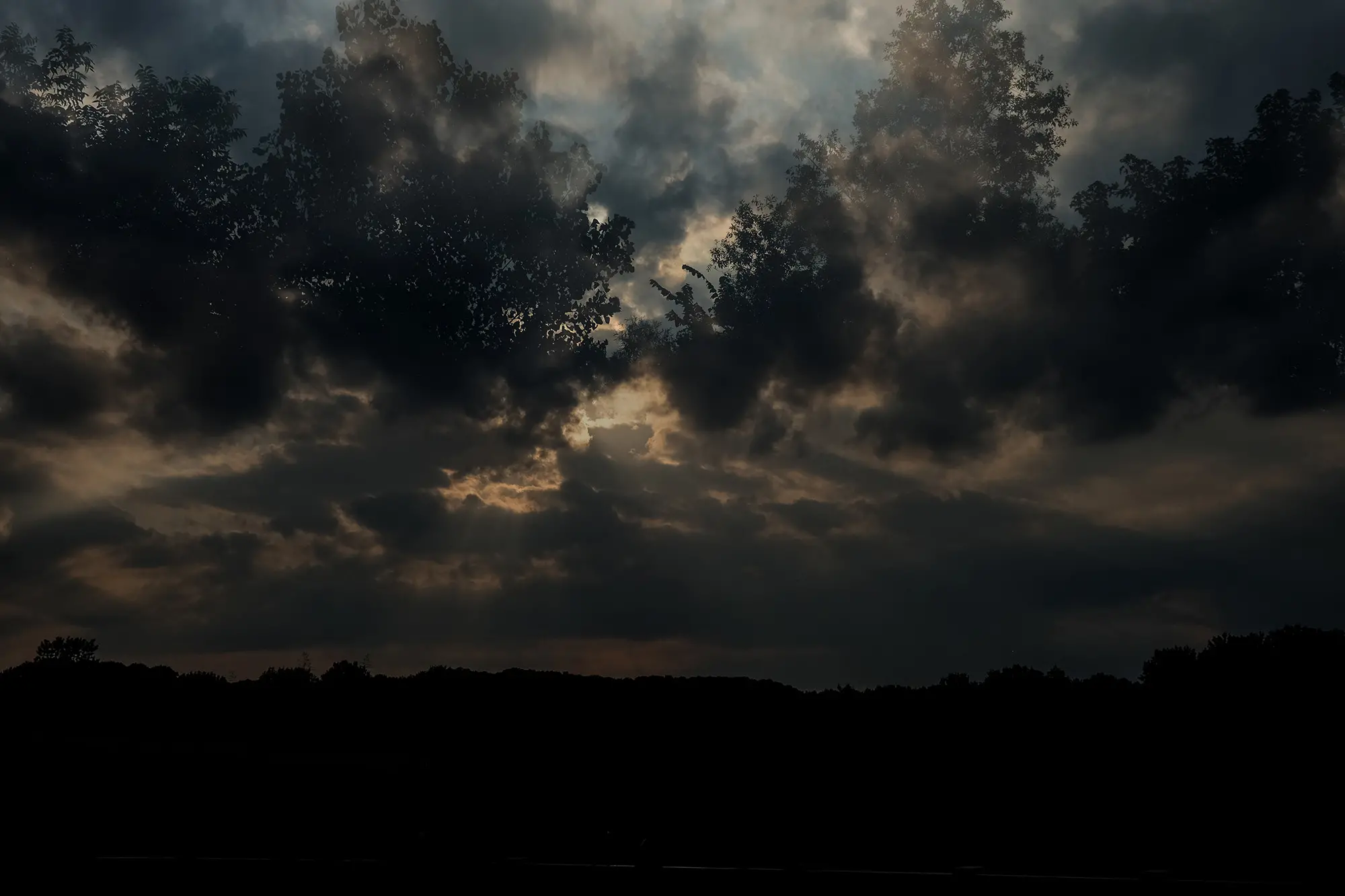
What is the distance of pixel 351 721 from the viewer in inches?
1737

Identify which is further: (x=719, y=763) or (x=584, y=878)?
(x=719, y=763)

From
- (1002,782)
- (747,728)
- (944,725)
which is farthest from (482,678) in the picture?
(1002,782)

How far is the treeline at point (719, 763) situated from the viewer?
23312 mm

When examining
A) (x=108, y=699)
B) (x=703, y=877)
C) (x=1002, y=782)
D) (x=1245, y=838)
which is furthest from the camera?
(x=108, y=699)

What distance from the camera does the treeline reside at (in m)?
23.3

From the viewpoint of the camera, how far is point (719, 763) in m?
36.4

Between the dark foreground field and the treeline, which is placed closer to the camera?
the dark foreground field

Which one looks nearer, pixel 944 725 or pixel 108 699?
pixel 944 725

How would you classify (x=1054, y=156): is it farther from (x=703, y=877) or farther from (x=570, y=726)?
(x=703, y=877)

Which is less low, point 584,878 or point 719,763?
point 719,763

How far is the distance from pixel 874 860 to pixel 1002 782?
1435 centimetres

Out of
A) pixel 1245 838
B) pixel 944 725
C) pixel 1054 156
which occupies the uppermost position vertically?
pixel 1054 156

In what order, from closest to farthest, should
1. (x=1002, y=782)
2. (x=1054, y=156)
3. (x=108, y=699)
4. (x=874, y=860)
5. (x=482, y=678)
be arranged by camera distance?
1. (x=874, y=860)
2. (x=1002, y=782)
3. (x=108, y=699)
4. (x=482, y=678)
5. (x=1054, y=156)

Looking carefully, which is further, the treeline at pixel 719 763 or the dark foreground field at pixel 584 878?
the treeline at pixel 719 763
